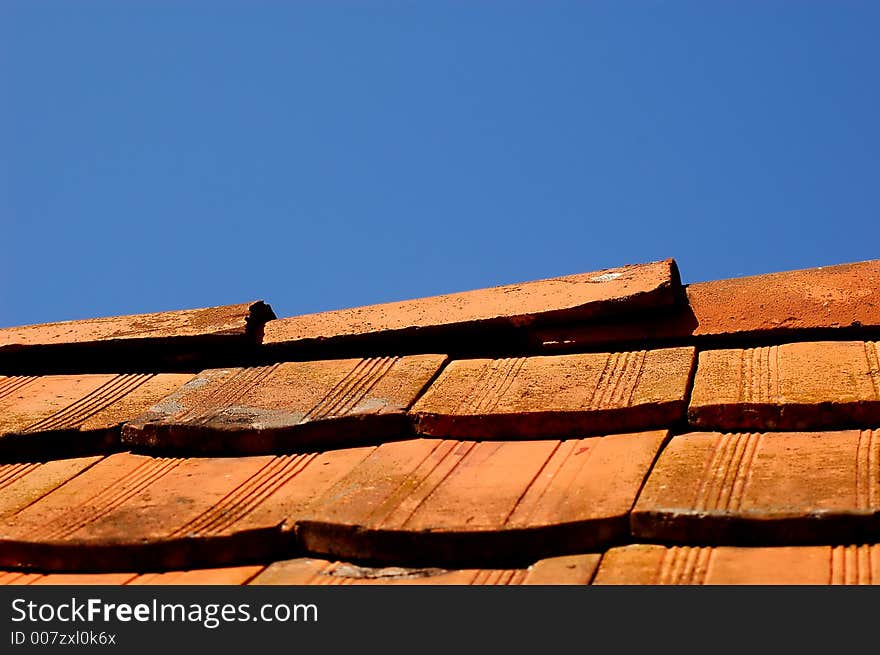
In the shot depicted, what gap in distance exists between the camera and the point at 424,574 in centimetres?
320

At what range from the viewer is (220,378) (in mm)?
4914

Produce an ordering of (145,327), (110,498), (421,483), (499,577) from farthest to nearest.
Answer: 1. (145,327)
2. (110,498)
3. (421,483)
4. (499,577)

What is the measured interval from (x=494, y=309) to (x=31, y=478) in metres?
1.85

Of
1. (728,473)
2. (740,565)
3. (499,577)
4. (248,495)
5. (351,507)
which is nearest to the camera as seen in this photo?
(740,565)

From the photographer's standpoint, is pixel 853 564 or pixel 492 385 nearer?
pixel 853 564

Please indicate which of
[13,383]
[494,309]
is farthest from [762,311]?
[13,383]

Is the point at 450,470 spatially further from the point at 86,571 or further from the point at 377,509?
the point at 86,571

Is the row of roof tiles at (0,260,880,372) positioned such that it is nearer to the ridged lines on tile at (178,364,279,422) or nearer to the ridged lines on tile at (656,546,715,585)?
the ridged lines on tile at (178,364,279,422)

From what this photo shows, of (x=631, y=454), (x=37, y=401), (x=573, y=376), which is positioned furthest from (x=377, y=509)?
(x=37, y=401)

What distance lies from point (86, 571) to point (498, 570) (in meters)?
1.27

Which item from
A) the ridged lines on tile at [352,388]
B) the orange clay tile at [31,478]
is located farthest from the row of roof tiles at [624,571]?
the ridged lines on tile at [352,388]

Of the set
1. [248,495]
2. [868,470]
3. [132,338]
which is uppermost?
[132,338]

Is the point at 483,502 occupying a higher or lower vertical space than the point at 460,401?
lower

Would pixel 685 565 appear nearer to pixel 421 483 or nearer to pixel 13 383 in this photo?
pixel 421 483
